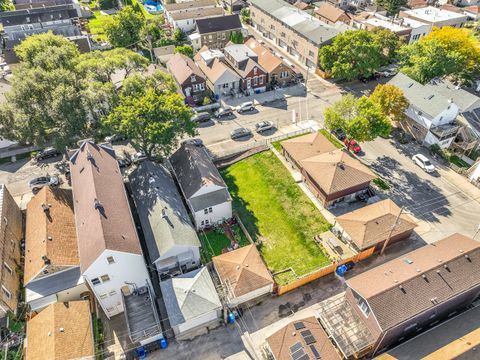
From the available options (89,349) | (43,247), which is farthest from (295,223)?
(43,247)

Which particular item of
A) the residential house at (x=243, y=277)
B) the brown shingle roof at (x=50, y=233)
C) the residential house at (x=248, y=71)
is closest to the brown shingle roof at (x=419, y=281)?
the residential house at (x=243, y=277)

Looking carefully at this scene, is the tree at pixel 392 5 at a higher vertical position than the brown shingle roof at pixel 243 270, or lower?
higher

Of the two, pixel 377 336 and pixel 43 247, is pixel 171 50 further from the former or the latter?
pixel 377 336

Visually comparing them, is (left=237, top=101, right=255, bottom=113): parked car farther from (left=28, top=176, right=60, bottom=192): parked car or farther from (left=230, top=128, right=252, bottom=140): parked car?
(left=28, top=176, right=60, bottom=192): parked car

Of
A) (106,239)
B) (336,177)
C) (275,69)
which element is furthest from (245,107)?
(106,239)

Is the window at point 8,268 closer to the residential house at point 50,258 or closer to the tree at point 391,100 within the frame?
the residential house at point 50,258

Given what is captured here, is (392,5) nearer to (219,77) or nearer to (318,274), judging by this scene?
(219,77)
